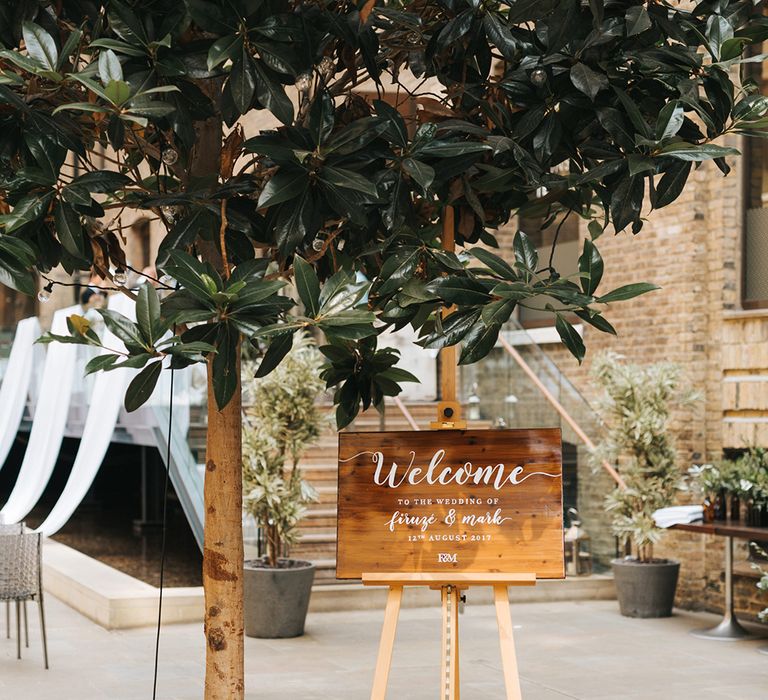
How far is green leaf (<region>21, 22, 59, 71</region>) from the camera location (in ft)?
9.40

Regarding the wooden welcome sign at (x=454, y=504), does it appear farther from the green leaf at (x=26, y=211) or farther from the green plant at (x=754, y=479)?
the green plant at (x=754, y=479)

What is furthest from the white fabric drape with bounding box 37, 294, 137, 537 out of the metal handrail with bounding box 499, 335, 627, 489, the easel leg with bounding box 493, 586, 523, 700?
the easel leg with bounding box 493, 586, 523, 700

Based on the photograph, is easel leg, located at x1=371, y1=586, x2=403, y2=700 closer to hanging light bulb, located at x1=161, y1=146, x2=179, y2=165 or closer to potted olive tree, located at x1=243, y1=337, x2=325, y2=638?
hanging light bulb, located at x1=161, y1=146, x2=179, y2=165

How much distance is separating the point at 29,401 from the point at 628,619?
8370 millimetres

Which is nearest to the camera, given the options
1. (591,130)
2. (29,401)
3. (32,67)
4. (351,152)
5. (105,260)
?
(32,67)

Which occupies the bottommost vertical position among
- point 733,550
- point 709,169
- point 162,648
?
point 162,648

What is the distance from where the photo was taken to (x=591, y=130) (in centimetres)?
332

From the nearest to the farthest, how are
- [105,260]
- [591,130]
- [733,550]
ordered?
1. [591,130]
2. [105,260]
3. [733,550]

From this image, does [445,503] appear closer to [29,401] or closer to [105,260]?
[105,260]

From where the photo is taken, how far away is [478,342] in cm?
312

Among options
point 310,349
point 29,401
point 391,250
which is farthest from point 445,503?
point 29,401

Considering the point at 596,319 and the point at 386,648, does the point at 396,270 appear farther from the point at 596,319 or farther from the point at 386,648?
the point at 386,648

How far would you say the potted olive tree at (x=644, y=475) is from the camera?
8711 mm

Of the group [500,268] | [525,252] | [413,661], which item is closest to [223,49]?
[500,268]
